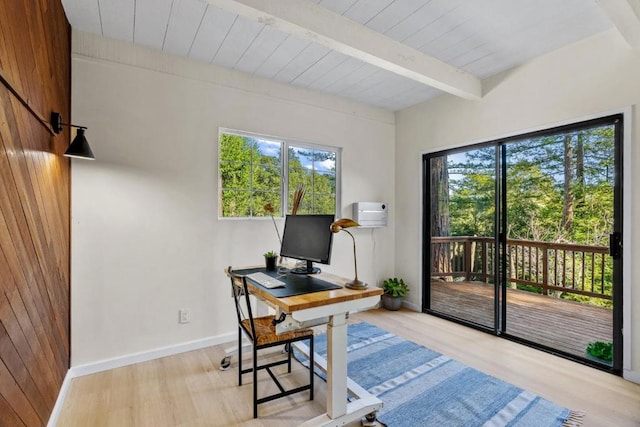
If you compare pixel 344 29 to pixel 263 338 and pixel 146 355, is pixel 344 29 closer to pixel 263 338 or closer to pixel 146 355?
pixel 263 338

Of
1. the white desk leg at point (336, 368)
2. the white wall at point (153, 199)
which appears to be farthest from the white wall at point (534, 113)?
the white desk leg at point (336, 368)

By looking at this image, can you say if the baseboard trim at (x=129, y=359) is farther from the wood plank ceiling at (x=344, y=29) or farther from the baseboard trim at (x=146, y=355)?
the wood plank ceiling at (x=344, y=29)

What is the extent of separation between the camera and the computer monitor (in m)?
2.08

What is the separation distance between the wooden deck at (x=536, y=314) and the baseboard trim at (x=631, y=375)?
0.28 metres

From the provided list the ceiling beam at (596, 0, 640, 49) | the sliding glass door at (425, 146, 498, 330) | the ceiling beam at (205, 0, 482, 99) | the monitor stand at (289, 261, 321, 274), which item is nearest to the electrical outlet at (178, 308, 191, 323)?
the monitor stand at (289, 261, 321, 274)

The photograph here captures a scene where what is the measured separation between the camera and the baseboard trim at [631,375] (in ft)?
7.29

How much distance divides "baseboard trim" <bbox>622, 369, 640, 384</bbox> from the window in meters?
2.80

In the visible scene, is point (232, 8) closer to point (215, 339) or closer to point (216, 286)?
point (216, 286)

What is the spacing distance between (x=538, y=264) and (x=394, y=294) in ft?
5.15

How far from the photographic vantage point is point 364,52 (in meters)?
2.32

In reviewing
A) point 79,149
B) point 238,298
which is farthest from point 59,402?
point 79,149

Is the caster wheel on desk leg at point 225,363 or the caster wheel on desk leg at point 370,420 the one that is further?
the caster wheel on desk leg at point 225,363

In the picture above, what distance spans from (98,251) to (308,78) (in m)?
2.45

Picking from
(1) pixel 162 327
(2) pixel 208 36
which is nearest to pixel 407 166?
(2) pixel 208 36
